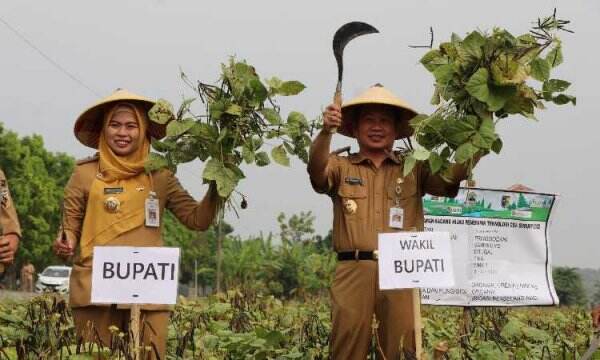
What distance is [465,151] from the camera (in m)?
3.76

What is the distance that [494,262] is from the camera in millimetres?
6113

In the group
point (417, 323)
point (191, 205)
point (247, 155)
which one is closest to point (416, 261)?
point (417, 323)

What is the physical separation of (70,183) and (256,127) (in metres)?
1.00

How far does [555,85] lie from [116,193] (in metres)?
2.04

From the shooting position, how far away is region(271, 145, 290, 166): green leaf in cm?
411

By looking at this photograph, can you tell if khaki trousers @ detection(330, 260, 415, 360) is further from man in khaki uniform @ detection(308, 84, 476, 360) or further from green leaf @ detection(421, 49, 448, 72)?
green leaf @ detection(421, 49, 448, 72)

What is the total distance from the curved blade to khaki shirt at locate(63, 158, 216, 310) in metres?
0.90

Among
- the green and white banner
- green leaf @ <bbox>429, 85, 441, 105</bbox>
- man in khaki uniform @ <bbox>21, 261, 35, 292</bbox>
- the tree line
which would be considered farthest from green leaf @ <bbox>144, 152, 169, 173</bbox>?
man in khaki uniform @ <bbox>21, 261, 35, 292</bbox>

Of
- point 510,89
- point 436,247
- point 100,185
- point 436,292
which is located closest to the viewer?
point 510,89

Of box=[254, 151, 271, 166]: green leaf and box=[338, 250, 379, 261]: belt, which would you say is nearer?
box=[254, 151, 271, 166]: green leaf

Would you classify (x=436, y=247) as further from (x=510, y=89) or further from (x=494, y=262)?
(x=494, y=262)

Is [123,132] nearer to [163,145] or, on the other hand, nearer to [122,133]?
[122,133]

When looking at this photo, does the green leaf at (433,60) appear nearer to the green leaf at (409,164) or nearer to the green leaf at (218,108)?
the green leaf at (409,164)

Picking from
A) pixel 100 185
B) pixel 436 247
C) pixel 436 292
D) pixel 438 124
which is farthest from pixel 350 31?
pixel 436 292
